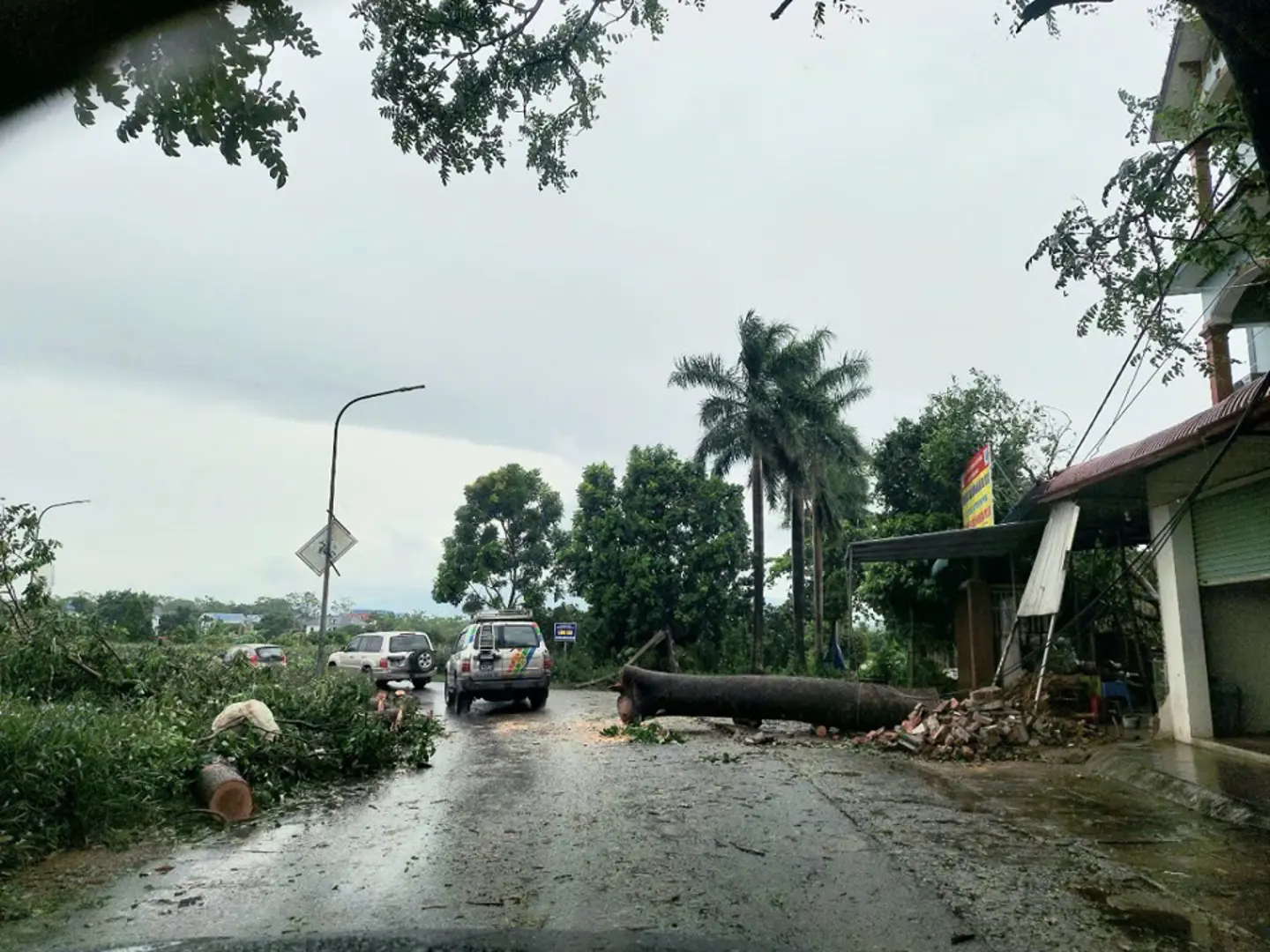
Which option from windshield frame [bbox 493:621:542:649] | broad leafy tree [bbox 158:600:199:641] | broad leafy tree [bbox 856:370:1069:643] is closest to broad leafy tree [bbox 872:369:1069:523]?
broad leafy tree [bbox 856:370:1069:643]

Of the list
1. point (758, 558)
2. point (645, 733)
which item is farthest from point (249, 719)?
point (758, 558)

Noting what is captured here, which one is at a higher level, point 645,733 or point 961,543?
point 961,543

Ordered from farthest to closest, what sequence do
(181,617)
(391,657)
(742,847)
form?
(181,617) → (391,657) → (742,847)

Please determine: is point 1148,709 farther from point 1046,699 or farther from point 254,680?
point 254,680

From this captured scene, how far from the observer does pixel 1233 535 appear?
11.5 m

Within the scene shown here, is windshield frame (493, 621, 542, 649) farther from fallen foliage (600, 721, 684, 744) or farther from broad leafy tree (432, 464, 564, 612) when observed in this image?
broad leafy tree (432, 464, 564, 612)

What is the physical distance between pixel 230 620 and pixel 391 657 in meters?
48.1

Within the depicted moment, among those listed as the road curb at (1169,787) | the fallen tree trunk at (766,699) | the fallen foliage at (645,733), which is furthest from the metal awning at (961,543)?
the road curb at (1169,787)

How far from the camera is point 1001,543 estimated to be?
1722 cm

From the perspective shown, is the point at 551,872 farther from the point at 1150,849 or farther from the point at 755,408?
the point at 755,408

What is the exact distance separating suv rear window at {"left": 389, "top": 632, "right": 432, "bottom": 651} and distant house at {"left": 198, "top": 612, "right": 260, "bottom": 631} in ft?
72.4

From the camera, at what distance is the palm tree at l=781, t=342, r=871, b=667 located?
34.5 metres

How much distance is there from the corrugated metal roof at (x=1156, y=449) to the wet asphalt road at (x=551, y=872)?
208 inches

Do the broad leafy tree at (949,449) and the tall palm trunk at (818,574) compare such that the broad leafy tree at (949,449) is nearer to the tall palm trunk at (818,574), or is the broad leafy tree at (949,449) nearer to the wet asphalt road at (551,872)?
the tall palm trunk at (818,574)
